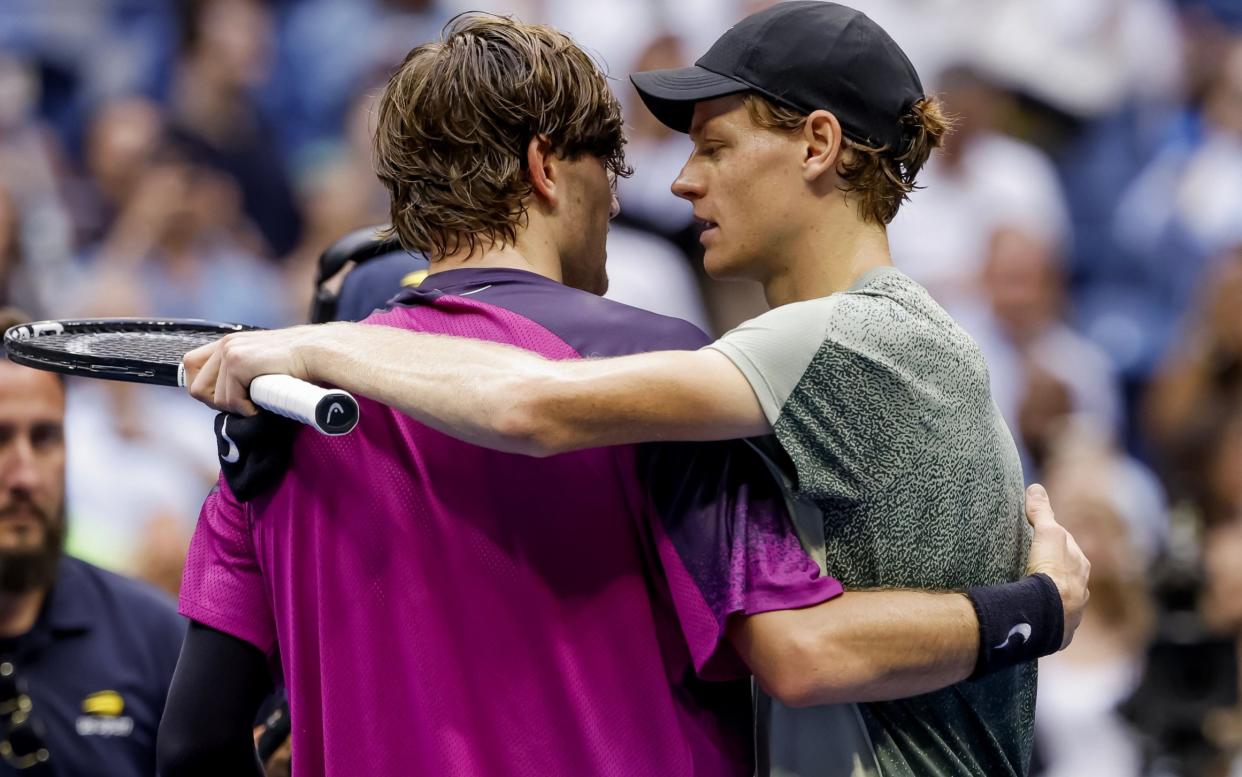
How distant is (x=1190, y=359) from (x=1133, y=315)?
0.76m

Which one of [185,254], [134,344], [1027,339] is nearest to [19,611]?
[134,344]

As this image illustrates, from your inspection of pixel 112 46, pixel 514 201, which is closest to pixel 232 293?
pixel 112 46

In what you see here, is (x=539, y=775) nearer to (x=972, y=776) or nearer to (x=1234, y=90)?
(x=972, y=776)

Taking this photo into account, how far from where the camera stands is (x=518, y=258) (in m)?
2.52

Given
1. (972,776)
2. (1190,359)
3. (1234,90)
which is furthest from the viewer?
(1234,90)

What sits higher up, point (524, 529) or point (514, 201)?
point (514, 201)

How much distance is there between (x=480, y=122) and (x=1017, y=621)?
107 cm

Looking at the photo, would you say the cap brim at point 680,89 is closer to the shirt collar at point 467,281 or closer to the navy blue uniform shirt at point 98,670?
the shirt collar at point 467,281

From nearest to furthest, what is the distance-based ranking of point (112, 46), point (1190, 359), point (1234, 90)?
1. point (1190, 359)
2. point (1234, 90)
3. point (112, 46)

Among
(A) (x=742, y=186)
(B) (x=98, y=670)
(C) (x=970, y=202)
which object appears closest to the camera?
(A) (x=742, y=186)

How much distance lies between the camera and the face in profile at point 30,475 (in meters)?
3.62

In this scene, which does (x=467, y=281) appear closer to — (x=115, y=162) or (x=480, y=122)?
(x=480, y=122)

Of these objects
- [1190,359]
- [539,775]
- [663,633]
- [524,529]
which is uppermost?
[524,529]

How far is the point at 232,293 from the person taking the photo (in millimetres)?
7652
